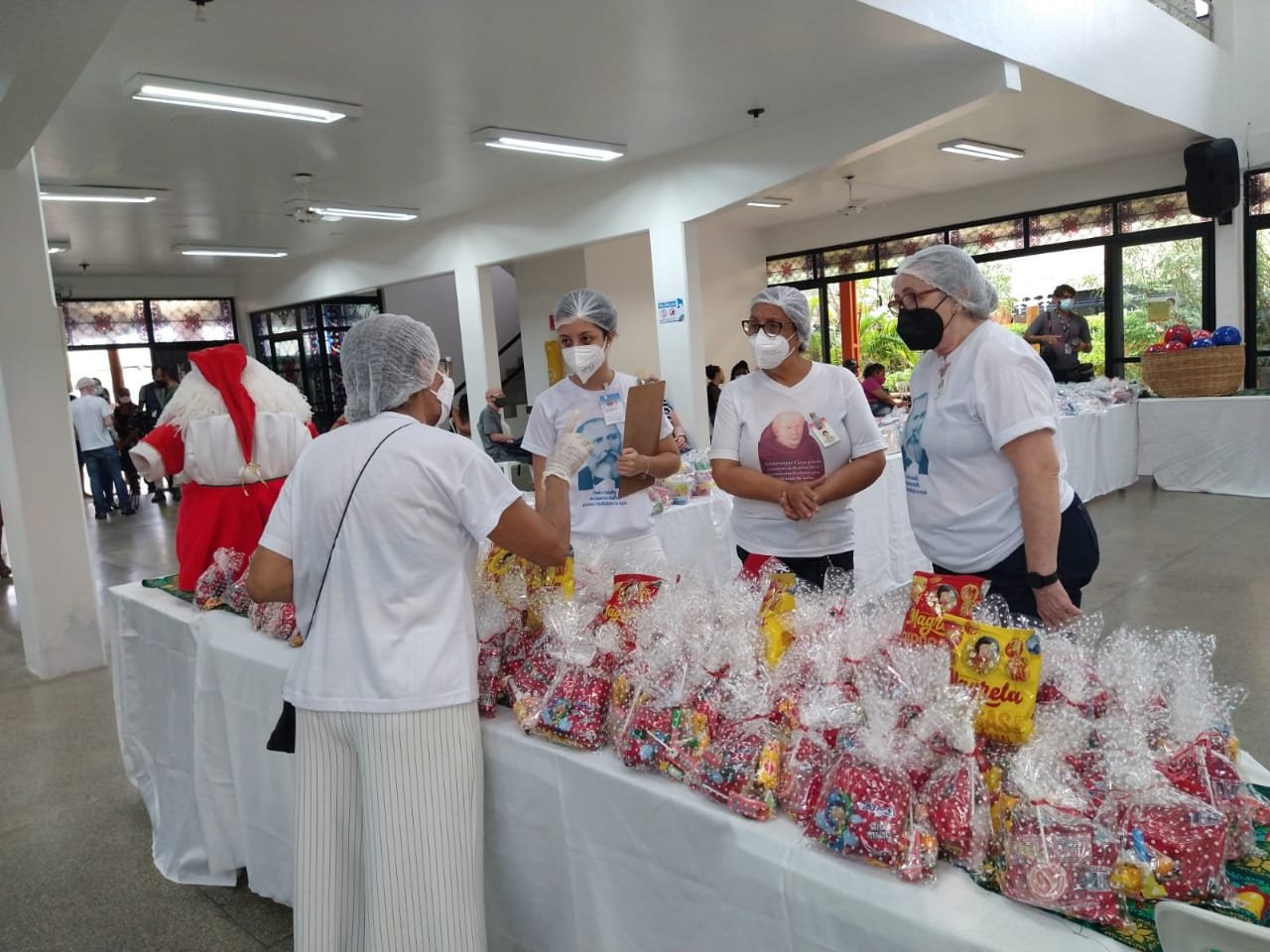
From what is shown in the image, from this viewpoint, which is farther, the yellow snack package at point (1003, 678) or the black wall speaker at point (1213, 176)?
the black wall speaker at point (1213, 176)

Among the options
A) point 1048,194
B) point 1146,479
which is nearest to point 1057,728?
point 1146,479

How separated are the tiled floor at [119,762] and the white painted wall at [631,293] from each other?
279 inches

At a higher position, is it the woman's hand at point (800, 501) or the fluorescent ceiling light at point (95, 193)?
the fluorescent ceiling light at point (95, 193)

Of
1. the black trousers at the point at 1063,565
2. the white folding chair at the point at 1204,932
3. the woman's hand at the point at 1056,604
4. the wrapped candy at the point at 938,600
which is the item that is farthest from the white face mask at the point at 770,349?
the white folding chair at the point at 1204,932

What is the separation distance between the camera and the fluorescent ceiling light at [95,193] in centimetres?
793

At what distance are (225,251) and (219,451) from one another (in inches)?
418

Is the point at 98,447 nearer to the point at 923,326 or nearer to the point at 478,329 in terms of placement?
the point at 478,329

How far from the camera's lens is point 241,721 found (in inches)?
91.5

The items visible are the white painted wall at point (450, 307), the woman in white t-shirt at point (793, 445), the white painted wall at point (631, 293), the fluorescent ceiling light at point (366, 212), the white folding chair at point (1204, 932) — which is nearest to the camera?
the white folding chair at point (1204, 932)

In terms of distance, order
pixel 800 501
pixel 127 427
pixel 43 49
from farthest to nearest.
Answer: pixel 127 427
pixel 43 49
pixel 800 501

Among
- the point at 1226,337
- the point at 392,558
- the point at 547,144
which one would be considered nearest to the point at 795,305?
the point at 392,558

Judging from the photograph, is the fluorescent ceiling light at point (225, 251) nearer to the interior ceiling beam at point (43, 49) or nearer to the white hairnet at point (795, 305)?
the interior ceiling beam at point (43, 49)

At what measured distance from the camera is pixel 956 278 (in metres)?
2.04

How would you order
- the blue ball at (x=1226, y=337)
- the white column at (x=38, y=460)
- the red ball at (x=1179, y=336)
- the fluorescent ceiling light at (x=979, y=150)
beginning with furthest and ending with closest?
the fluorescent ceiling light at (x=979, y=150), the red ball at (x=1179, y=336), the blue ball at (x=1226, y=337), the white column at (x=38, y=460)
